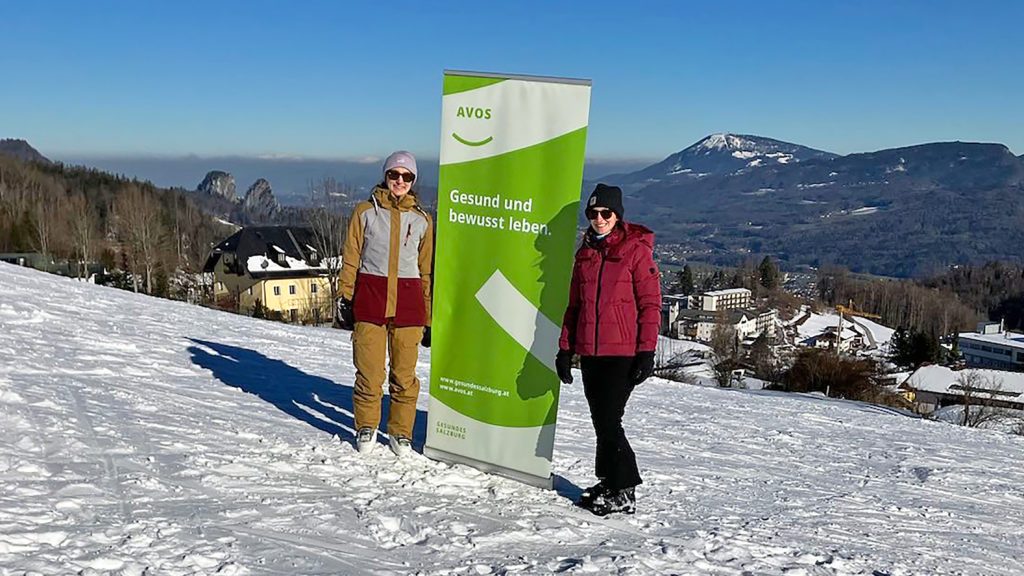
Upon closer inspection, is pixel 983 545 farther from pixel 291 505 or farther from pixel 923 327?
pixel 923 327

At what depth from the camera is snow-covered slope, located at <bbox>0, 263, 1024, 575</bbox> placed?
13.8 feet

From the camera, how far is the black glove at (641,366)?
4.91m

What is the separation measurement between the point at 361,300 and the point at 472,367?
38.9 inches

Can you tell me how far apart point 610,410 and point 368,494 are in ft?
5.73

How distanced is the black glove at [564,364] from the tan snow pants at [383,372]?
1.23 metres

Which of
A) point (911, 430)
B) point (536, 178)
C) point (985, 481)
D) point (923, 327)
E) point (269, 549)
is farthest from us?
point (923, 327)

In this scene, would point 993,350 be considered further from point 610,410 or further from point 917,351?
point 610,410

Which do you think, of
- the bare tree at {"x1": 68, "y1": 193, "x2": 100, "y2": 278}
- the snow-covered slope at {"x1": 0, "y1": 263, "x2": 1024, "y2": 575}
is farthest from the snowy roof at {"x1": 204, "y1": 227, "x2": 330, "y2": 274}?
the snow-covered slope at {"x1": 0, "y1": 263, "x2": 1024, "y2": 575}

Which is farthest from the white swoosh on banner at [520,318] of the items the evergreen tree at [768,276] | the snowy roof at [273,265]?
the evergreen tree at [768,276]

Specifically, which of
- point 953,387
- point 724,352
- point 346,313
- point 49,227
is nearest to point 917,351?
point 724,352

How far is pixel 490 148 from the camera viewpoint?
18.2 feet

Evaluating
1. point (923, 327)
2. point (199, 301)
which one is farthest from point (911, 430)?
point (923, 327)

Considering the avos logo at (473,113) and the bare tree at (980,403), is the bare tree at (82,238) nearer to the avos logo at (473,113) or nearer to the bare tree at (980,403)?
the bare tree at (980,403)

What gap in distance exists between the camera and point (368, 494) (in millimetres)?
5227
